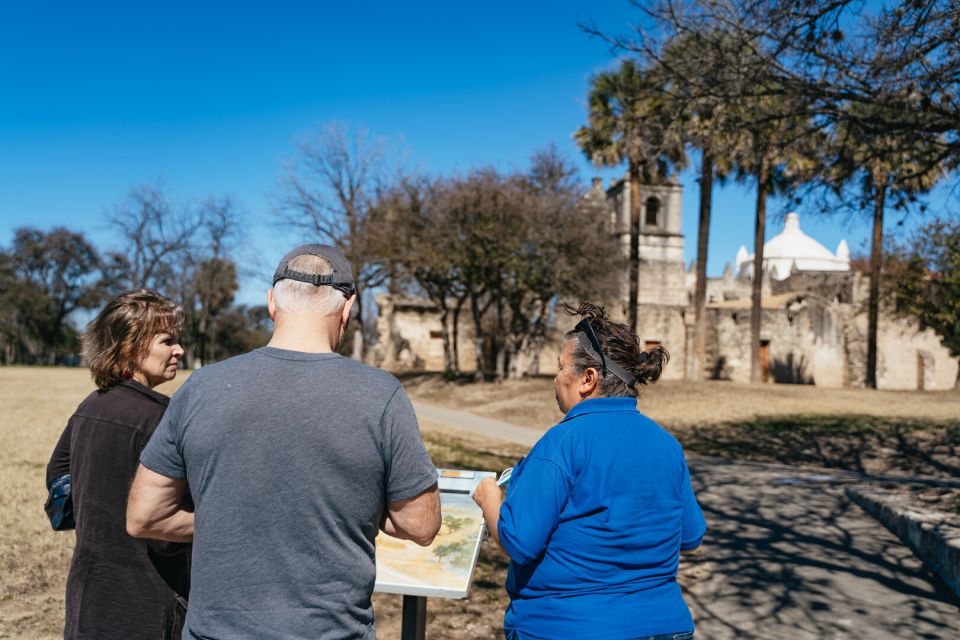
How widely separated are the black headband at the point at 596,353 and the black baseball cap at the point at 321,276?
824mm

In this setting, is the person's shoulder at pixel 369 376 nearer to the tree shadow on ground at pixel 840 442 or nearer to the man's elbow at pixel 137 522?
the man's elbow at pixel 137 522

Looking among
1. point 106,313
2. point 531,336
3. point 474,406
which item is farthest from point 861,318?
point 106,313

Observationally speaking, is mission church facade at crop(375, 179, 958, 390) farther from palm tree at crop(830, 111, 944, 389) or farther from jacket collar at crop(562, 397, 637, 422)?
jacket collar at crop(562, 397, 637, 422)

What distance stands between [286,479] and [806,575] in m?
5.10

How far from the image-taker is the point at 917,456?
11.7m

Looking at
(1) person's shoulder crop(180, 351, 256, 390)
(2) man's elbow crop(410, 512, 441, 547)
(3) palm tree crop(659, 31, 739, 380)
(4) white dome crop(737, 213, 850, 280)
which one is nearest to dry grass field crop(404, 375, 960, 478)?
(3) palm tree crop(659, 31, 739, 380)

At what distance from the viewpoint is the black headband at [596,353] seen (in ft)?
8.15

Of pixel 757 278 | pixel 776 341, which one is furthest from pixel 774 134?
pixel 776 341

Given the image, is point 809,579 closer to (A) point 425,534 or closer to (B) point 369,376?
(A) point 425,534

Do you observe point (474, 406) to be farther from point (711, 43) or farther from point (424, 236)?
point (711, 43)

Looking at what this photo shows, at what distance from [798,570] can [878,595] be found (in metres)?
0.64

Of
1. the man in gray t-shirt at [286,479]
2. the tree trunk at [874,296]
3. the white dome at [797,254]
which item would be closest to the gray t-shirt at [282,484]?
the man in gray t-shirt at [286,479]

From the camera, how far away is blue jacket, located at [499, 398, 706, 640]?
2252 millimetres

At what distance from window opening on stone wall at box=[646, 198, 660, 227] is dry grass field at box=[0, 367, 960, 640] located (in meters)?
20.1
